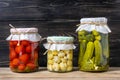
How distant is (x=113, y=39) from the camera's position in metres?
1.08

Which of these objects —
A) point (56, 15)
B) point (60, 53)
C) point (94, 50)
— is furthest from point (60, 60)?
point (56, 15)

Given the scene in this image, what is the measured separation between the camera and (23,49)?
95 cm

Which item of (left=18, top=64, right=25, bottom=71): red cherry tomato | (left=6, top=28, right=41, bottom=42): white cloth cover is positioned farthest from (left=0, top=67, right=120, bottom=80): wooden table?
(left=6, top=28, right=41, bottom=42): white cloth cover

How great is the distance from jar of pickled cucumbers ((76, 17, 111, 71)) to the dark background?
0.13 m

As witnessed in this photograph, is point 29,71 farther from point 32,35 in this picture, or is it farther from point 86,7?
point 86,7

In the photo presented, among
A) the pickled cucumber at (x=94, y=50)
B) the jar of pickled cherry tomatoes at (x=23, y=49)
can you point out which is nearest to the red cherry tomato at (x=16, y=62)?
the jar of pickled cherry tomatoes at (x=23, y=49)

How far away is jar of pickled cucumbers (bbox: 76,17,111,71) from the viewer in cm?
94

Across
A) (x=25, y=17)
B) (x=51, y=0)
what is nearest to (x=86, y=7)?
(x=51, y=0)

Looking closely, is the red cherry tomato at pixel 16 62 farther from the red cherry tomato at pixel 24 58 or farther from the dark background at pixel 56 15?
the dark background at pixel 56 15

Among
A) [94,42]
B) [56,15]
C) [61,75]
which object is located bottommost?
[61,75]

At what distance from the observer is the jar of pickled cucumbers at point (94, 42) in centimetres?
94

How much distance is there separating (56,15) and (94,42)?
0.23 meters

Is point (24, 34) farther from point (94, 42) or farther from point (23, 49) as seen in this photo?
point (94, 42)

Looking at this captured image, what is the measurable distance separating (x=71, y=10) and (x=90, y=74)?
302 mm
